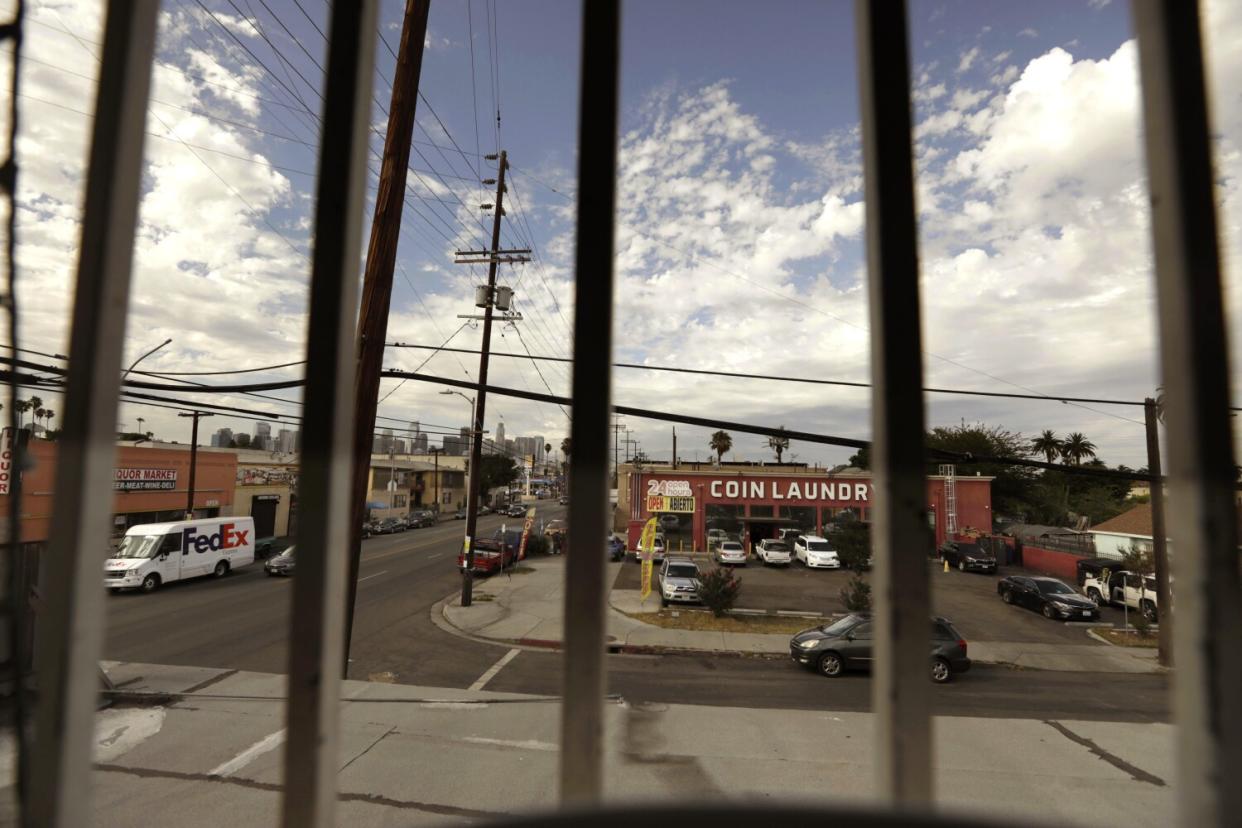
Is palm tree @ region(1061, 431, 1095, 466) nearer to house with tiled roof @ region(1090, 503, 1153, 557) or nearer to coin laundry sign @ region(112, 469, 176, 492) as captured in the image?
house with tiled roof @ region(1090, 503, 1153, 557)

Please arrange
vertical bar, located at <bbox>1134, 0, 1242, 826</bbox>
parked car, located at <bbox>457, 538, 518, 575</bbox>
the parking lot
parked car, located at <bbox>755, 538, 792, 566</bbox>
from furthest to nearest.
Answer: parked car, located at <bbox>755, 538, 792, 566</bbox>
parked car, located at <bbox>457, 538, 518, 575</bbox>
the parking lot
vertical bar, located at <bbox>1134, 0, 1242, 826</bbox>

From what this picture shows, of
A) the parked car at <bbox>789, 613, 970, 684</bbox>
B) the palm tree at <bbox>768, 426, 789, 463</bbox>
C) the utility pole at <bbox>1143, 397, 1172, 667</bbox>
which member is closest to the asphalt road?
the parked car at <bbox>789, 613, 970, 684</bbox>

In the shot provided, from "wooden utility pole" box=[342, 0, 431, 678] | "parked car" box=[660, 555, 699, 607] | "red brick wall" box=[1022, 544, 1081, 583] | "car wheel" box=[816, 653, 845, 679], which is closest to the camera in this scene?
"wooden utility pole" box=[342, 0, 431, 678]

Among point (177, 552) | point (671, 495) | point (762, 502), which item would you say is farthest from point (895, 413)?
point (762, 502)

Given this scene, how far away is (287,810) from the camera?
3.23 ft

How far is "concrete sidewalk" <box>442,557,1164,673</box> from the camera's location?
13031mm

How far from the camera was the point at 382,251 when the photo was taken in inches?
214

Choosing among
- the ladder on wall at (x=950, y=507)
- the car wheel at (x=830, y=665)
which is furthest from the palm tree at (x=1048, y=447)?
the car wheel at (x=830, y=665)

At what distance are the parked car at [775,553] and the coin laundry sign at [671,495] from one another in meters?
5.26

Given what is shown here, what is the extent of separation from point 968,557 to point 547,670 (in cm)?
2366

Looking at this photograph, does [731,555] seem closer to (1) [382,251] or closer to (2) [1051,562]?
(2) [1051,562]

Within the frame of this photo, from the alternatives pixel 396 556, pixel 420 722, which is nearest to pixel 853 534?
pixel 420 722

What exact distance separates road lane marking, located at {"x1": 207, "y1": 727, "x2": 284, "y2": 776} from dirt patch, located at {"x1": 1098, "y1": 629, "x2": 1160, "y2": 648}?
62.7 feet

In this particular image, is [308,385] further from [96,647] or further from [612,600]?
[612,600]
